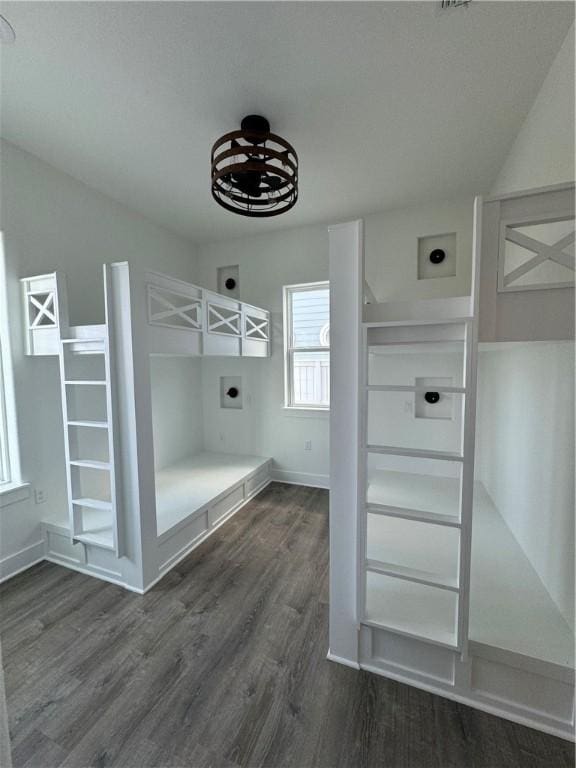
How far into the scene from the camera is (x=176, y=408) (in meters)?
4.12

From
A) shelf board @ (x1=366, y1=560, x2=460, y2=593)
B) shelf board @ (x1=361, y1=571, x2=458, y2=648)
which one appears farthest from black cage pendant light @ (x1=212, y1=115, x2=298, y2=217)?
shelf board @ (x1=361, y1=571, x2=458, y2=648)

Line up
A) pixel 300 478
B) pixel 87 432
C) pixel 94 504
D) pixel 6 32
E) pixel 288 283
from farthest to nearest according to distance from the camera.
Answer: pixel 300 478, pixel 288 283, pixel 87 432, pixel 94 504, pixel 6 32

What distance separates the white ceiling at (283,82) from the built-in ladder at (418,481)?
1.45 m

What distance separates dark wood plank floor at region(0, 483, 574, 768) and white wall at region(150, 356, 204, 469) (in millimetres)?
1659

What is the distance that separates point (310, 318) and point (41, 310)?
2.73 meters

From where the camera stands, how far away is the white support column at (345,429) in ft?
5.29

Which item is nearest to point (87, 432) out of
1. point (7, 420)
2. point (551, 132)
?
point (7, 420)

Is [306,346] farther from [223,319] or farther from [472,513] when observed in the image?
[472,513]

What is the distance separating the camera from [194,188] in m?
3.06

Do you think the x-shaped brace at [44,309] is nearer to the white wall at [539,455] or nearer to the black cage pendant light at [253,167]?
the black cage pendant light at [253,167]

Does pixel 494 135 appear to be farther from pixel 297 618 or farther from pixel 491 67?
pixel 297 618

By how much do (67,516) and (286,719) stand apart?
229 centimetres

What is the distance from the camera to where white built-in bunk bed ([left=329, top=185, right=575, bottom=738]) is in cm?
138

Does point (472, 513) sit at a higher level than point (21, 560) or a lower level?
higher
